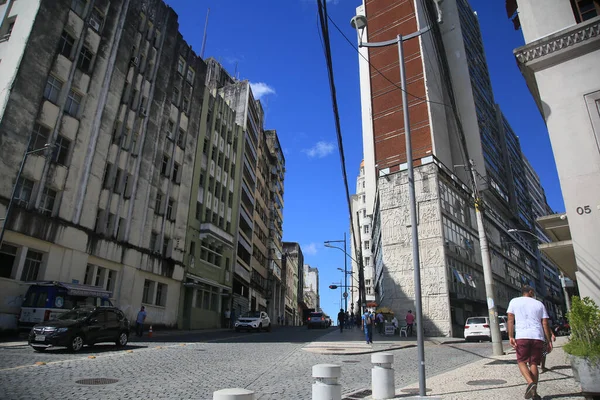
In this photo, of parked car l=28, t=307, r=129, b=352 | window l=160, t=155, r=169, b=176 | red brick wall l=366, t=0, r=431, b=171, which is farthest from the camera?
red brick wall l=366, t=0, r=431, b=171

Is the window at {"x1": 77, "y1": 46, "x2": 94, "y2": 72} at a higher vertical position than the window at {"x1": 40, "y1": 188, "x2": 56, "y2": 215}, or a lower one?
higher

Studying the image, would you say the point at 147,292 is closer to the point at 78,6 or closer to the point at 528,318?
the point at 78,6

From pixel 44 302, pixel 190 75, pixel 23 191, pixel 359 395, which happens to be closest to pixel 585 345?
pixel 359 395

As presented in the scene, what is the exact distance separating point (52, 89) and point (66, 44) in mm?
3284

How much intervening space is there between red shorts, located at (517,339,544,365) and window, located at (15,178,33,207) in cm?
2214

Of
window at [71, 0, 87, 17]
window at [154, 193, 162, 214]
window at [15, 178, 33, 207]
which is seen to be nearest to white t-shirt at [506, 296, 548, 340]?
window at [15, 178, 33, 207]

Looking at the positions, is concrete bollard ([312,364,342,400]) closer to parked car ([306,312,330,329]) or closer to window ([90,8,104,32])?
window ([90,8,104,32])

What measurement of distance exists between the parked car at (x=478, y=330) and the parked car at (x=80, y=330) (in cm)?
2093

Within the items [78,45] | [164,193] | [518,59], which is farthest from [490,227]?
[78,45]

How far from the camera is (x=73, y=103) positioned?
941 inches

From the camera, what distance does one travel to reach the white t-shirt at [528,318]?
247 inches

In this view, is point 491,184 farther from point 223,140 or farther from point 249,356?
point 249,356

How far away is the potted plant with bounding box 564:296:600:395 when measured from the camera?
570 centimetres

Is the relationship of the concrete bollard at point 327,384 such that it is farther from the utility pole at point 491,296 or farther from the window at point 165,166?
the window at point 165,166
